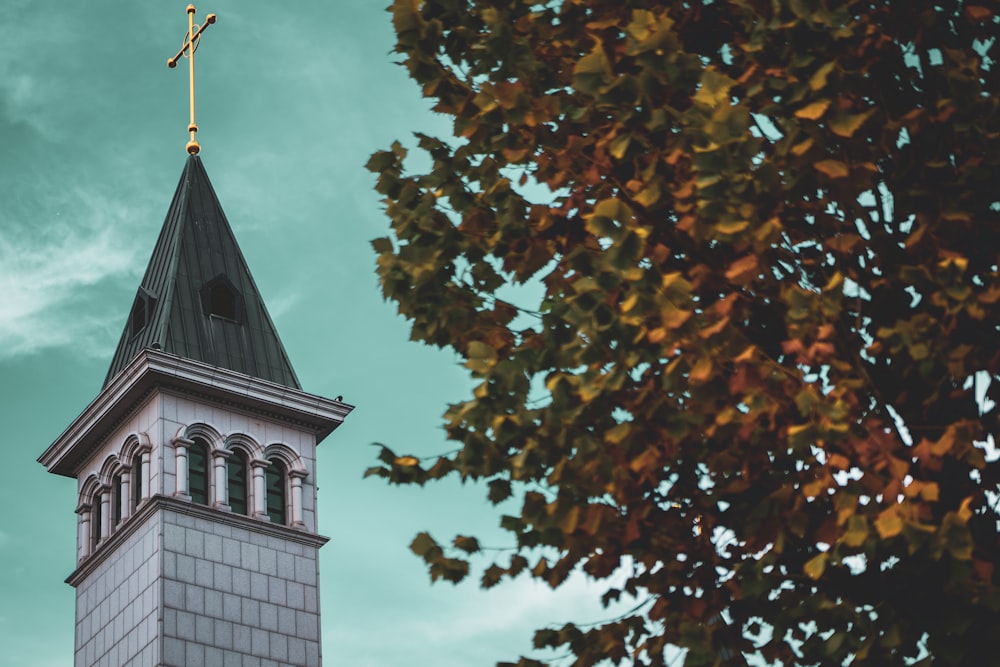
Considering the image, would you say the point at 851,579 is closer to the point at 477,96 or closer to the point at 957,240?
the point at 957,240

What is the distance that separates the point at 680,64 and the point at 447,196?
1976 millimetres

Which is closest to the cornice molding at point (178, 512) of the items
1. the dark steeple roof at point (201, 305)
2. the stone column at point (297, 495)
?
the stone column at point (297, 495)

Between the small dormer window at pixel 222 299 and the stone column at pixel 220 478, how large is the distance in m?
3.96

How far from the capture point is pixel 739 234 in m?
9.11

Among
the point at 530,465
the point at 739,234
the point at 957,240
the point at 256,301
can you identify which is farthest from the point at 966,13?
the point at 256,301

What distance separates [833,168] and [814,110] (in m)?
0.34

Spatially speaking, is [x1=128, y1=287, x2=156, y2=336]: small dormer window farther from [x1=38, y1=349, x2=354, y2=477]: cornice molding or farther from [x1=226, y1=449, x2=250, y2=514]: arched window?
[x1=226, y1=449, x2=250, y2=514]: arched window

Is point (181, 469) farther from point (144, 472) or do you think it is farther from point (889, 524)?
point (889, 524)

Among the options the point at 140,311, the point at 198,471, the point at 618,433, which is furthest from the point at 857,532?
the point at 140,311

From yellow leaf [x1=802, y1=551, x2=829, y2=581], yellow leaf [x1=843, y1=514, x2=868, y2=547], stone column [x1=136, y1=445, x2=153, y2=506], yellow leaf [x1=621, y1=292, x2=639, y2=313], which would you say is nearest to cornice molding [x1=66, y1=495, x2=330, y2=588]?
stone column [x1=136, y1=445, x2=153, y2=506]

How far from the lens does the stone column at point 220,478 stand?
116 ft

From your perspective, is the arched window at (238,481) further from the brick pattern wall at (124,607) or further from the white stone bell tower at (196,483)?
the brick pattern wall at (124,607)

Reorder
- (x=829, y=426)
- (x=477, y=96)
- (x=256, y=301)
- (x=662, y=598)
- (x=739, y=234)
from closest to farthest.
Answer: (x=829, y=426) → (x=739, y=234) → (x=662, y=598) → (x=477, y=96) → (x=256, y=301)

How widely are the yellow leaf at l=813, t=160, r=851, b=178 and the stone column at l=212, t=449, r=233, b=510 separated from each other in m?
27.3
